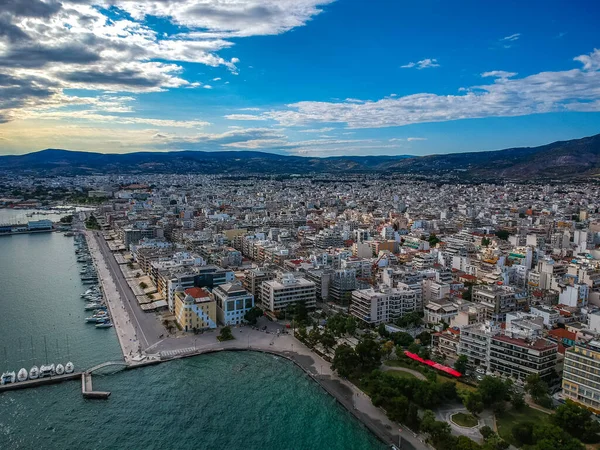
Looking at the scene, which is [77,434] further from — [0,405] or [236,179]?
[236,179]

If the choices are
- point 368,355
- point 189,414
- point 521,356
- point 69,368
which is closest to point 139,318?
point 69,368

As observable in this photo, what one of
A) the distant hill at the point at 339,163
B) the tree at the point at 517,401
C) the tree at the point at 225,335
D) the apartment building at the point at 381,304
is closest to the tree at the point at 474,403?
the tree at the point at 517,401

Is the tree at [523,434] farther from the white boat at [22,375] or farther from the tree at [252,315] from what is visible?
the white boat at [22,375]

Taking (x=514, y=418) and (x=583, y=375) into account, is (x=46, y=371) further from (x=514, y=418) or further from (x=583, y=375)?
(x=583, y=375)

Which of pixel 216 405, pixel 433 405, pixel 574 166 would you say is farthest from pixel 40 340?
pixel 574 166

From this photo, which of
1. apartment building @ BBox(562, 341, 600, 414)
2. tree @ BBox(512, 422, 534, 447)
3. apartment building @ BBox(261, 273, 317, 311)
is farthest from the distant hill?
tree @ BBox(512, 422, 534, 447)
